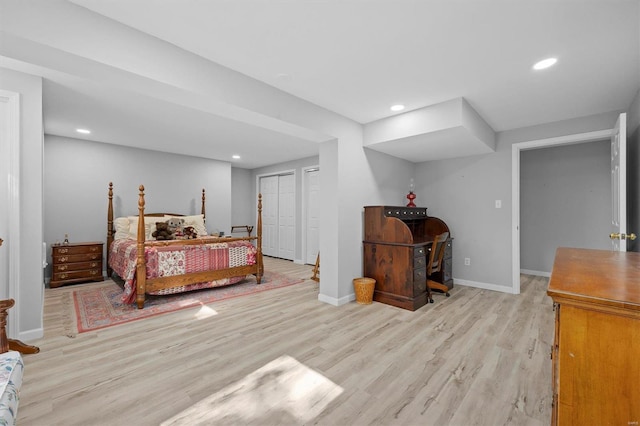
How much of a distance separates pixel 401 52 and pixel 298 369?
244 cm

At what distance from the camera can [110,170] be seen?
4.93 m

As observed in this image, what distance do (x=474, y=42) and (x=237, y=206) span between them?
20.5 feet

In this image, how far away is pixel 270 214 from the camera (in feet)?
23.4

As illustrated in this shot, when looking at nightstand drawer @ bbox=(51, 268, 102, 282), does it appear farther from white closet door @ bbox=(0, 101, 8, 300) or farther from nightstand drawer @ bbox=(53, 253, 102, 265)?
white closet door @ bbox=(0, 101, 8, 300)

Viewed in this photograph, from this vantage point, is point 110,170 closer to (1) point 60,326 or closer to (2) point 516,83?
(1) point 60,326

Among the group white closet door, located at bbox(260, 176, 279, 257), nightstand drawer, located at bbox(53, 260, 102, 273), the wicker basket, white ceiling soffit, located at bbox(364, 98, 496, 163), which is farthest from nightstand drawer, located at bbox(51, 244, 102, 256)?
white ceiling soffit, located at bbox(364, 98, 496, 163)

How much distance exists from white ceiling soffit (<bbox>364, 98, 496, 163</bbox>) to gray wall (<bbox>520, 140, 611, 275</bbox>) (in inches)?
68.5

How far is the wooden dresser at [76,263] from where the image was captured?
4.11m

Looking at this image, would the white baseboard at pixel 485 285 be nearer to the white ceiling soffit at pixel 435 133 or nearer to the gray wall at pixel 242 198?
the white ceiling soffit at pixel 435 133

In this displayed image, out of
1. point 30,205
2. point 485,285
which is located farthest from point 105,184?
point 485,285

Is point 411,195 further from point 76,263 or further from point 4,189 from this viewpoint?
point 76,263

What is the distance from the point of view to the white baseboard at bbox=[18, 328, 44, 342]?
238 centimetres

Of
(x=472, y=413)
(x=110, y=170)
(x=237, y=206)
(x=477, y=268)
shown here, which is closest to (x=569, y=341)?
(x=472, y=413)

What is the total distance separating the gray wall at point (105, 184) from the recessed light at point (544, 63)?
18.6 feet
